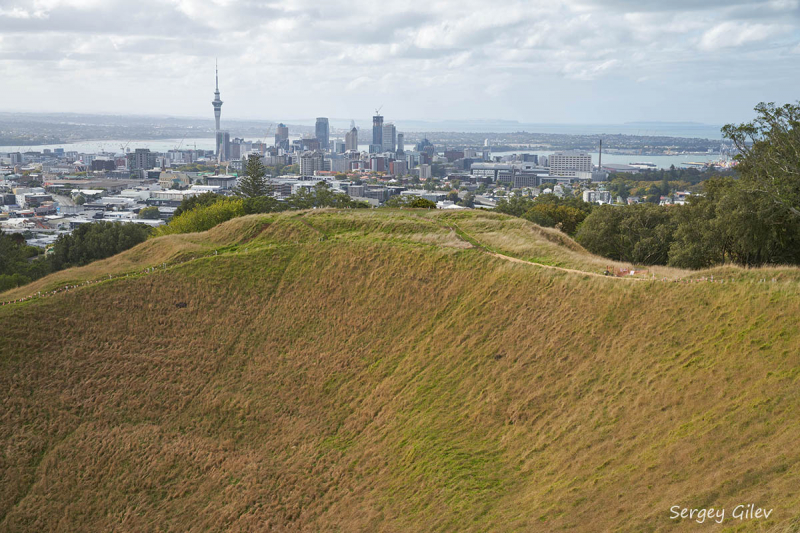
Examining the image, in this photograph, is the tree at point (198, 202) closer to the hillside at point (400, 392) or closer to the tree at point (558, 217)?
the hillside at point (400, 392)

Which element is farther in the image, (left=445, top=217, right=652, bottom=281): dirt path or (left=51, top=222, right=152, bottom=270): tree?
(left=51, top=222, right=152, bottom=270): tree

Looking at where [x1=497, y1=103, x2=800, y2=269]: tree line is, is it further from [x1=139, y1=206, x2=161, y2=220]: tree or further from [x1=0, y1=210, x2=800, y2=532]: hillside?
[x1=139, y1=206, x2=161, y2=220]: tree

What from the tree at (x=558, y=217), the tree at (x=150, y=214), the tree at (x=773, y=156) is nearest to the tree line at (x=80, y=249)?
the tree at (x=558, y=217)

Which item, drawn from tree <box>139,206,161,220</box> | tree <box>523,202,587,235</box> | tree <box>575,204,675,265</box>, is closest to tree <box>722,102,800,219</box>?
tree <box>575,204,675,265</box>

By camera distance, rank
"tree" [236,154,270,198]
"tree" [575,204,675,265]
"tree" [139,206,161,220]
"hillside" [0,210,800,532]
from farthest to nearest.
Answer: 1. "tree" [139,206,161,220]
2. "tree" [236,154,270,198]
3. "tree" [575,204,675,265]
4. "hillside" [0,210,800,532]

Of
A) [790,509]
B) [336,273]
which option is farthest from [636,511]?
[336,273]

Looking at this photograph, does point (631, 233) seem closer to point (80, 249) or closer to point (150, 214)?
point (80, 249)
